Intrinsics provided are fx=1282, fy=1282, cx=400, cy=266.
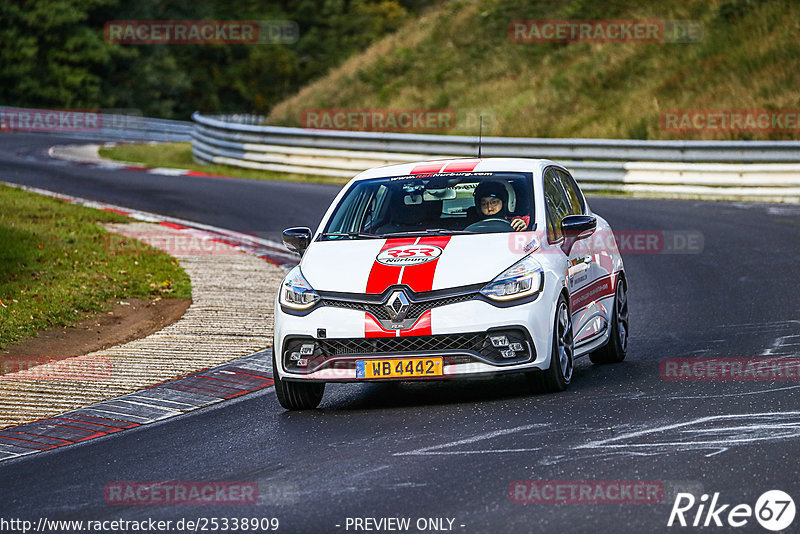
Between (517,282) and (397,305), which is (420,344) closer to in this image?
(397,305)

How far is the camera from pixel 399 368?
27.5 ft

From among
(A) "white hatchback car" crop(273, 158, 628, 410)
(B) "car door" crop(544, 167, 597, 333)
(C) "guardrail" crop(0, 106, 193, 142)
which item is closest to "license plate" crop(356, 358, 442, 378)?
(A) "white hatchback car" crop(273, 158, 628, 410)

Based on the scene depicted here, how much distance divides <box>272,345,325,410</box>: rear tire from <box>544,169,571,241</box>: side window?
6.68 feet

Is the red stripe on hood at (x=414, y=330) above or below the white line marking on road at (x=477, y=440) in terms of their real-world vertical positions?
above

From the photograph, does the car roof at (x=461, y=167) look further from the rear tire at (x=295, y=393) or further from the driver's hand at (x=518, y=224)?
the rear tire at (x=295, y=393)

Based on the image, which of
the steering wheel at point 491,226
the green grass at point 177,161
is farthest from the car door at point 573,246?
the green grass at point 177,161

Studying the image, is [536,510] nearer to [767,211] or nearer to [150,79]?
[767,211]

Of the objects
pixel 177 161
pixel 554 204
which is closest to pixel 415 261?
pixel 554 204

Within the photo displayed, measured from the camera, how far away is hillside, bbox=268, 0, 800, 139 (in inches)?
1155

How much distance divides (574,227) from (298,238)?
2034 mm

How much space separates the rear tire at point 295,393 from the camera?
8.83 m

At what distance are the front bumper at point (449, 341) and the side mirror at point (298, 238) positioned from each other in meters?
1.05

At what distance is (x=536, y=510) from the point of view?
19.4 ft

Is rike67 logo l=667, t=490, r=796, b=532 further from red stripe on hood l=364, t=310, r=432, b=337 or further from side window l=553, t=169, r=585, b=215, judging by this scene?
side window l=553, t=169, r=585, b=215
